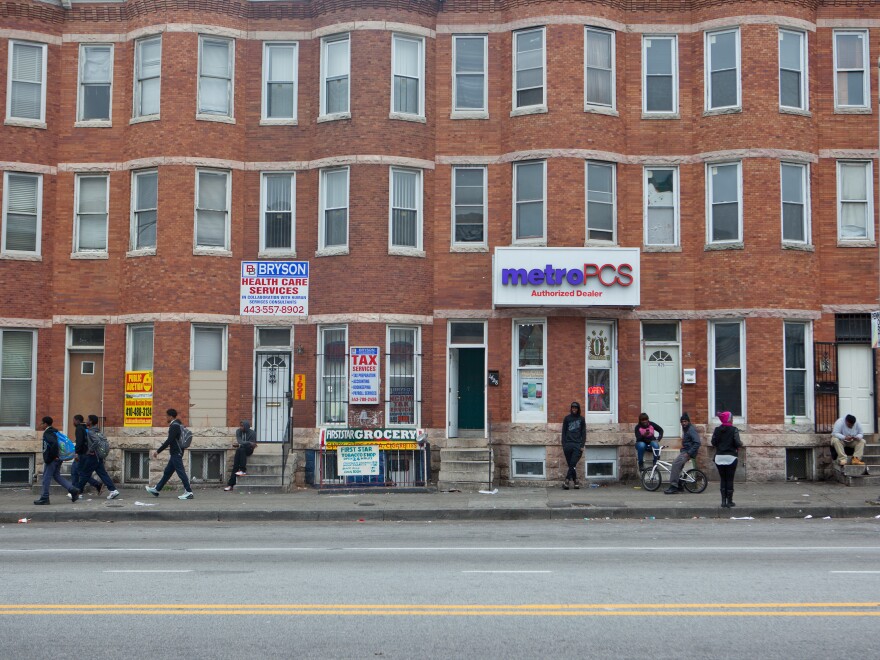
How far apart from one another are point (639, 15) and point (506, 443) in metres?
10.4

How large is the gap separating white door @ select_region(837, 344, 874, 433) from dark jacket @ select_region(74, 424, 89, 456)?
16.4 meters

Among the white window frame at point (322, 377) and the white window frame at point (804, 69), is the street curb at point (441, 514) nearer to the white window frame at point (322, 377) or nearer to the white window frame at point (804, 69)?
the white window frame at point (322, 377)

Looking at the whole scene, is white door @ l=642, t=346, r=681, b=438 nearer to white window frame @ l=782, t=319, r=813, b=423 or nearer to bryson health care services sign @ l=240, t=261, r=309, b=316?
white window frame @ l=782, t=319, r=813, b=423

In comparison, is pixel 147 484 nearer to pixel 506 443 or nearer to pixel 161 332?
pixel 161 332

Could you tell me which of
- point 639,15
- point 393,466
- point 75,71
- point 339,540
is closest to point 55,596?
point 339,540

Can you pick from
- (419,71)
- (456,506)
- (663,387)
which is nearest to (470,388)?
(663,387)

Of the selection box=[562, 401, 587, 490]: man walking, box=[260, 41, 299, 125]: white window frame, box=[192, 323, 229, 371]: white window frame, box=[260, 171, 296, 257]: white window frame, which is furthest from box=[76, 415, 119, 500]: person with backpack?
box=[562, 401, 587, 490]: man walking

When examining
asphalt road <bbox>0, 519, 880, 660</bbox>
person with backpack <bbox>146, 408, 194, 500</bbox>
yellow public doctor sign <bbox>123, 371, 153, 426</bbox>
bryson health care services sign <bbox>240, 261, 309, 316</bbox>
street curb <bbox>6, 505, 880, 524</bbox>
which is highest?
bryson health care services sign <bbox>240, 261, 309, 316</bbox>

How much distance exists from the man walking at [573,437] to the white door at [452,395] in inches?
116

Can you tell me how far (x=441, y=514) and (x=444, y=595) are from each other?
846 cm

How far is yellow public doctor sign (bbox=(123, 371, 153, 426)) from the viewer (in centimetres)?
2344

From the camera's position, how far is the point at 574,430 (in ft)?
71.5

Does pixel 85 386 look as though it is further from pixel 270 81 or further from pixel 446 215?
pixel 446 215

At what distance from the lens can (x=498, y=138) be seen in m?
24.0
